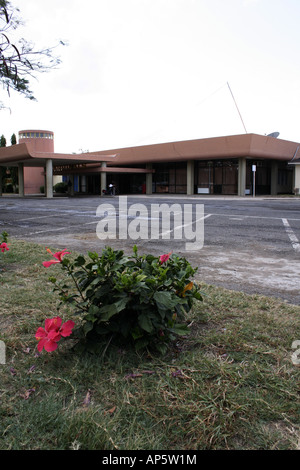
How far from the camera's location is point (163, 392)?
2160mm

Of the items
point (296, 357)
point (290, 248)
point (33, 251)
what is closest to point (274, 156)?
point (290, 248)

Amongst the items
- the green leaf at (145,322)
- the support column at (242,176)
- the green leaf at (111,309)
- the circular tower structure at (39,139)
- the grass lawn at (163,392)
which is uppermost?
the circular tower structure at (39,139)

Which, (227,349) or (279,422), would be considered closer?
(279,422)

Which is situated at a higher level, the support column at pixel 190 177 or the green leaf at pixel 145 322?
the support column at pixel 190 177

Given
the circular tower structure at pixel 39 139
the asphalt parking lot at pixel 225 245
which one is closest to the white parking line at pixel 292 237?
the asphalt parking lot at pixel 225 245

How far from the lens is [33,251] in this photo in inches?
246

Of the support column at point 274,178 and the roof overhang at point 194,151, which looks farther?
the support column at point 274,178

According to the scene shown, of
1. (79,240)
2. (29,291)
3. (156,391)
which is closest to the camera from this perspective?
(156,391)

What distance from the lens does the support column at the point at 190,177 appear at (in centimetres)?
3856

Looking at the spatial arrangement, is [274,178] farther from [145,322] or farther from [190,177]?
[145,322]

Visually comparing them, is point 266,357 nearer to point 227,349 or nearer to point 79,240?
point 227,349

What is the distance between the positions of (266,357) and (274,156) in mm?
35849

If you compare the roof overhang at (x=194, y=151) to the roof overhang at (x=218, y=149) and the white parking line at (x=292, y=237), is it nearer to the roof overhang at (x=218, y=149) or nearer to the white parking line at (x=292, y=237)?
the roof overhang at (x=218, y=149)

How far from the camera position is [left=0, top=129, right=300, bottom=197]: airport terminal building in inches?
1320
